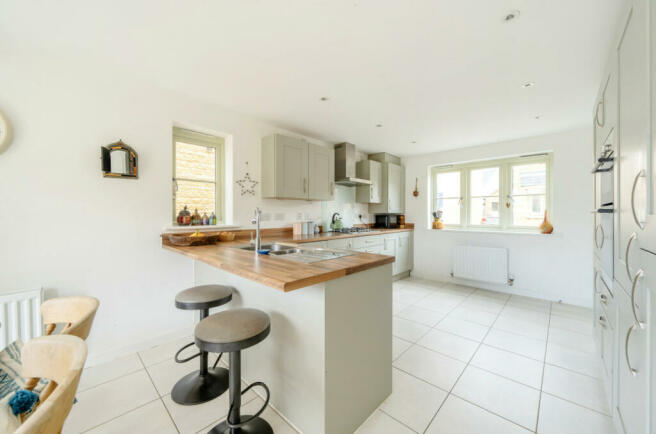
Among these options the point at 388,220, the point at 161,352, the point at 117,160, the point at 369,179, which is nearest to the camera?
the point at 117,160

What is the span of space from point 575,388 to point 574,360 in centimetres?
47

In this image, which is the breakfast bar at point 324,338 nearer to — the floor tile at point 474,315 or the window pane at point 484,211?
the floor tile at point 474,315

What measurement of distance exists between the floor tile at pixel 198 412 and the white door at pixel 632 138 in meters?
2.18

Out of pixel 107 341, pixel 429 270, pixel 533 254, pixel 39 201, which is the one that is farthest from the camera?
pixel 429 270

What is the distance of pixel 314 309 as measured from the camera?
4.20 ft

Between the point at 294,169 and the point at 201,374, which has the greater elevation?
the point at 294,169

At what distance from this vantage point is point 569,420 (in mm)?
1475

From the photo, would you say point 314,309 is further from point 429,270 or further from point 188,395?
point 429,270

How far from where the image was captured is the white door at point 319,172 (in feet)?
11.3

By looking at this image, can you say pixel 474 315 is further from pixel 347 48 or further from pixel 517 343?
pixel 347 48

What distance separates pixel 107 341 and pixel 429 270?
4534mm

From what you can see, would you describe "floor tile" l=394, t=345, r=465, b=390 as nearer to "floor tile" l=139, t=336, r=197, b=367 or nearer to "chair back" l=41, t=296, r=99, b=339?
"floor tile" l=139, t=336, r=197, b=367

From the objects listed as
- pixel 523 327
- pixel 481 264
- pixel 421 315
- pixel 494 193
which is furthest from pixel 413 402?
pixel 494 193

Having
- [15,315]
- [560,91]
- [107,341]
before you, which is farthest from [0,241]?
[560,91]
